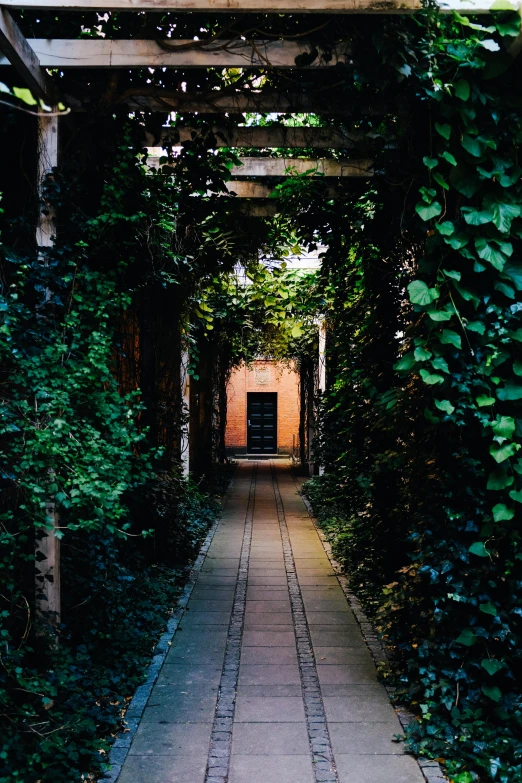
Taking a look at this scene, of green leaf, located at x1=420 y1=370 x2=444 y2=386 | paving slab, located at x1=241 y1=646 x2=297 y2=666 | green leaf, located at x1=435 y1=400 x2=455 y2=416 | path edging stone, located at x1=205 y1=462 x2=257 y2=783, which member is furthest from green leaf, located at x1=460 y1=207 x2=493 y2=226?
paving slab, located at x1=241 y1=646 x2=297 y2=666

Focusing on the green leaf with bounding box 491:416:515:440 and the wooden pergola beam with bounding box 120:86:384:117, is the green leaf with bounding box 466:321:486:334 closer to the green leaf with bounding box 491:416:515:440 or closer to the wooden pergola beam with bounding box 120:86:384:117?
the green leaf with bounding box 491:416:515:440

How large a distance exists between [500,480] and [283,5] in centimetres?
260

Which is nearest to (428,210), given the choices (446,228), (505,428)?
(446,228)

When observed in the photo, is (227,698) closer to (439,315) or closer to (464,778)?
(464,778)

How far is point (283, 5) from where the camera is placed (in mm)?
3352

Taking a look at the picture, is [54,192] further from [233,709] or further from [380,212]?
[233,709]

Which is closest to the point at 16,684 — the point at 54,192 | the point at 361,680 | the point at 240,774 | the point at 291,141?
the point at 240,774

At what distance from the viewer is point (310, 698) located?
13.3ft

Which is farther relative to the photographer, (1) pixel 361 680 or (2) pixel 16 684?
(1) pixel 361 680

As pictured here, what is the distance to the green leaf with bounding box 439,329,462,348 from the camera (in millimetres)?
3470

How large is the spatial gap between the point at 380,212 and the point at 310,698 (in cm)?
350

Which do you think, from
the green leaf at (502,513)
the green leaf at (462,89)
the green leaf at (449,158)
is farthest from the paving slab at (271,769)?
the green leaf at (462,89)

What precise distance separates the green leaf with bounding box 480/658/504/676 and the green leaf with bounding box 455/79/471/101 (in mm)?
2845

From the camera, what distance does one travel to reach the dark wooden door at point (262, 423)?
2389 cm
